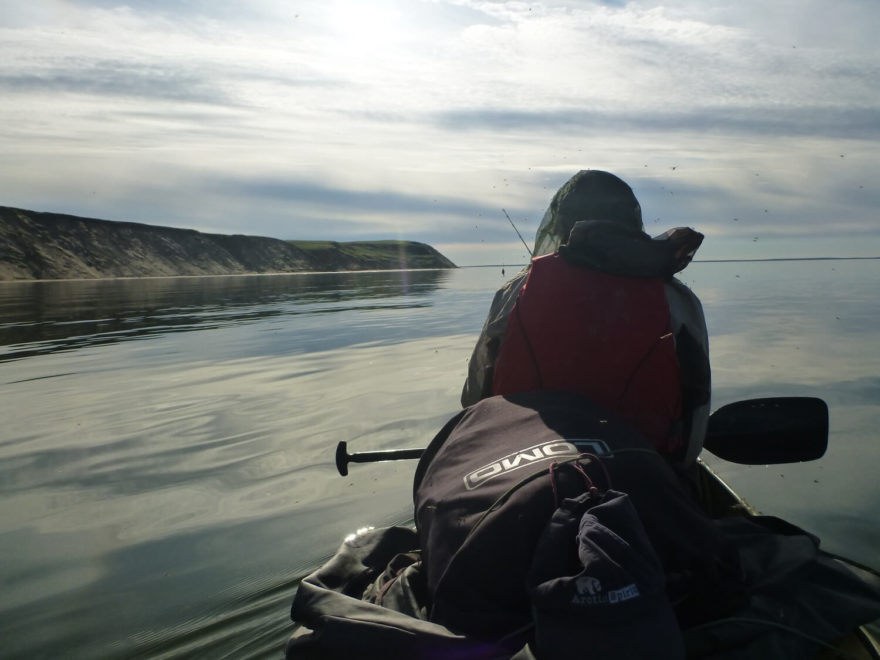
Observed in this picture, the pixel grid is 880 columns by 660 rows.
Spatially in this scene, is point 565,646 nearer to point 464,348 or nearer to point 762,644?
point 762,644

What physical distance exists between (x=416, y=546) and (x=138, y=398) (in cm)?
851

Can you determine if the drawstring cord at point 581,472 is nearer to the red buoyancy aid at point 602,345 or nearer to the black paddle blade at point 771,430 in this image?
the red buoyancy aid at point 602,345

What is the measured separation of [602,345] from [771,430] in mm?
1076

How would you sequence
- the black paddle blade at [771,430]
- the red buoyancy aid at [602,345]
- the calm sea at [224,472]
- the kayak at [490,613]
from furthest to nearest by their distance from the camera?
the calm sea at [224,472] < the black paddle blade at [771,430] < the red buoyancy aid at [602,345] < the kayak at [490,613]

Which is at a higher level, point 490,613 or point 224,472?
point 490,613

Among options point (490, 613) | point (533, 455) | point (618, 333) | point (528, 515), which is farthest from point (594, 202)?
point (490, 613)

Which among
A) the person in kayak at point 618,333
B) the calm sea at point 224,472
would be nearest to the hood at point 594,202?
the person in kayak at point 618,333

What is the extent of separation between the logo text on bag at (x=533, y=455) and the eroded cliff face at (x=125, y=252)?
9686cm

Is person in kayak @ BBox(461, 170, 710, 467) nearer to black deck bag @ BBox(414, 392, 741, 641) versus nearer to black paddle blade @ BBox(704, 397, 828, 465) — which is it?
black paddle blade @ BBox(704, 397, 828, 465)

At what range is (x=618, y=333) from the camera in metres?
2.87

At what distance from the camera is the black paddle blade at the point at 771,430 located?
3098mm

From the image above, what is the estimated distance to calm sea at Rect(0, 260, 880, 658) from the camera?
163 inches

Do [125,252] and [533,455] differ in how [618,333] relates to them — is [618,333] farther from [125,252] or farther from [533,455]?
[125,252]

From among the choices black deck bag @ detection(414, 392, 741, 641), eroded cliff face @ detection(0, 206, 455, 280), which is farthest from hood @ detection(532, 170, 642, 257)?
eroded cliff face @ detection(0, 206, 455, 280)
